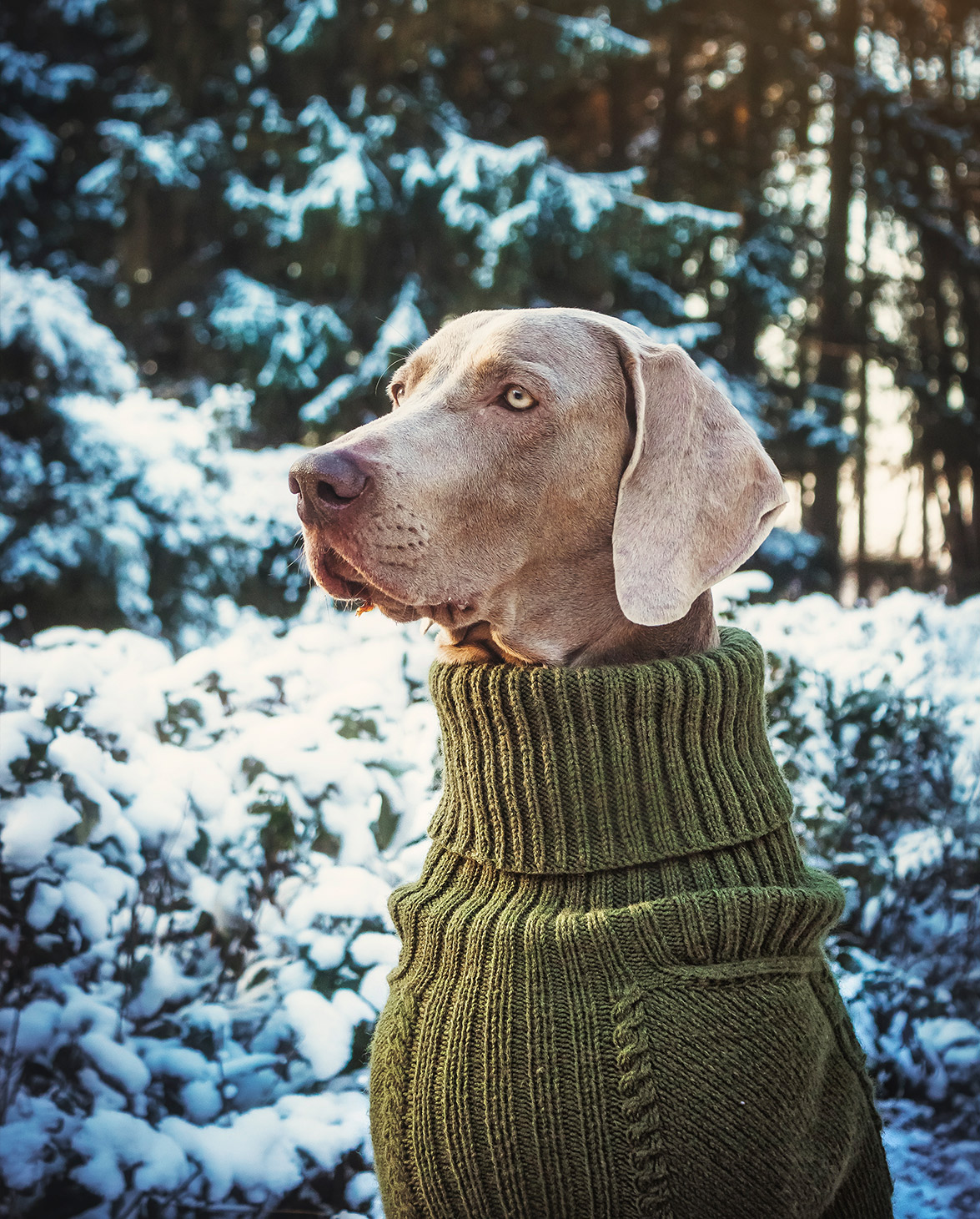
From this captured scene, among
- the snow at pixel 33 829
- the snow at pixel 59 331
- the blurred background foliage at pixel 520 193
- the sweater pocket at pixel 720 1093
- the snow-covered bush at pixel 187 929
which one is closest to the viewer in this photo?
the sweater pocket at pixel 720 1093

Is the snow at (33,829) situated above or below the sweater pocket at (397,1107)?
above

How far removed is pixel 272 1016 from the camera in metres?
2.37

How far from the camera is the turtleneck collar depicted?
144 cm

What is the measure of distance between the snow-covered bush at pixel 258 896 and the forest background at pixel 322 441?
11 millimetres

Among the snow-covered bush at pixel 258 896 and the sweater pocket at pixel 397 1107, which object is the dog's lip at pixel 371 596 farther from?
the snow-covered bush at pixel 258 896

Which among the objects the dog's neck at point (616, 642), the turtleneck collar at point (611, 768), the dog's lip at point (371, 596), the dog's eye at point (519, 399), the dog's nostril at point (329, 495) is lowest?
the turtleneck collar at point (611, 768)

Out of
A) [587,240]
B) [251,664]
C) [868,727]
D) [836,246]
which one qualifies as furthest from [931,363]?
[251,664]

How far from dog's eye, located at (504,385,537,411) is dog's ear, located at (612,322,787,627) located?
0.20 meters

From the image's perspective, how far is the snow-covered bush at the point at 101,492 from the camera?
494cm

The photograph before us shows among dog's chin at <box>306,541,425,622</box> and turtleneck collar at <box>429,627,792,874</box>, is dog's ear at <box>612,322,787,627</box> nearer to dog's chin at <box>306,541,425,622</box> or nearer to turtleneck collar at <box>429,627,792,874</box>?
turtleneck collar at <box>429,627,792,874</box>

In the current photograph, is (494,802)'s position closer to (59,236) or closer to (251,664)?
(251,664)

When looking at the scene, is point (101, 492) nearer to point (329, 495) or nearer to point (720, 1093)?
point (329, 495)

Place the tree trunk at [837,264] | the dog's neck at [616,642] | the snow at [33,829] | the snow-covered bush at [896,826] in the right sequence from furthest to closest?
the tree trunk at [837,264], the snow-covered bush at [896,826], the snow at [33,829], the dog's neck at [616,642]

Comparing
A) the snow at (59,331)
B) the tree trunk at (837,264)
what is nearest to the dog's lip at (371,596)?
the snow at (59,331)
